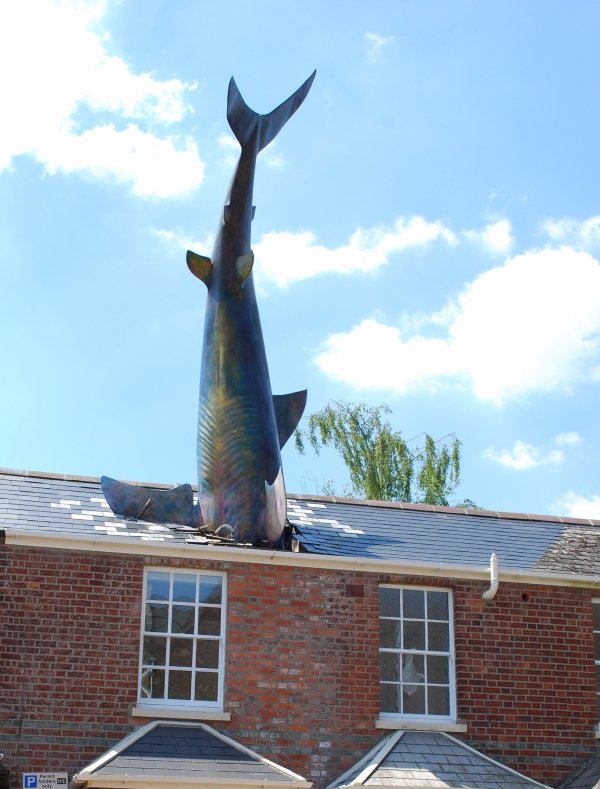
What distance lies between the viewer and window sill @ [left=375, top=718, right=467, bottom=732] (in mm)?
13070

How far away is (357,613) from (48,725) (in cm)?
362

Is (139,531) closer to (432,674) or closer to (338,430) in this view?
(432,674)

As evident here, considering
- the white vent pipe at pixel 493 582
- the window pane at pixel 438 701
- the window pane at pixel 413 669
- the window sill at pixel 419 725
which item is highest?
the white vent pipe at pixel 493 582

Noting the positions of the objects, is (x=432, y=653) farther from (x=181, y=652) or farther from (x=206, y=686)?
(x=181, y=652)

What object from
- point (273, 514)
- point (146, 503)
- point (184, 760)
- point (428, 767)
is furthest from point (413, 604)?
point (184, 760)

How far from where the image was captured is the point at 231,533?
13.7 m

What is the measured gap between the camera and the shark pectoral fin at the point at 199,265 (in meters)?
15.0

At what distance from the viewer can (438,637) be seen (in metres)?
13.8

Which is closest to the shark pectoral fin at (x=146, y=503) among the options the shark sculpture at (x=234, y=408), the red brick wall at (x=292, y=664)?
the shark sculpture at (x=234, y=408)

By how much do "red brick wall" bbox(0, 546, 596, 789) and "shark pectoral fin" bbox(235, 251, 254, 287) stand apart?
12.3ft

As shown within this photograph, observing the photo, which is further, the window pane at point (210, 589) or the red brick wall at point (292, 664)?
the window pane at point (210, 589)

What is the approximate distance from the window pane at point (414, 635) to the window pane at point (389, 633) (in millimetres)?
97

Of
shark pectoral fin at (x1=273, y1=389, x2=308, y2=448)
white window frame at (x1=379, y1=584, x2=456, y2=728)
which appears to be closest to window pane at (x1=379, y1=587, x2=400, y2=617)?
white window frame at (x1=379, y1=584, x2=456, y2=728)

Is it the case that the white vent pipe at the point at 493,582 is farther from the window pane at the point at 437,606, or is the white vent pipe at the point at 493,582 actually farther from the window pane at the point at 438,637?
the window pane at the point at 438,637
